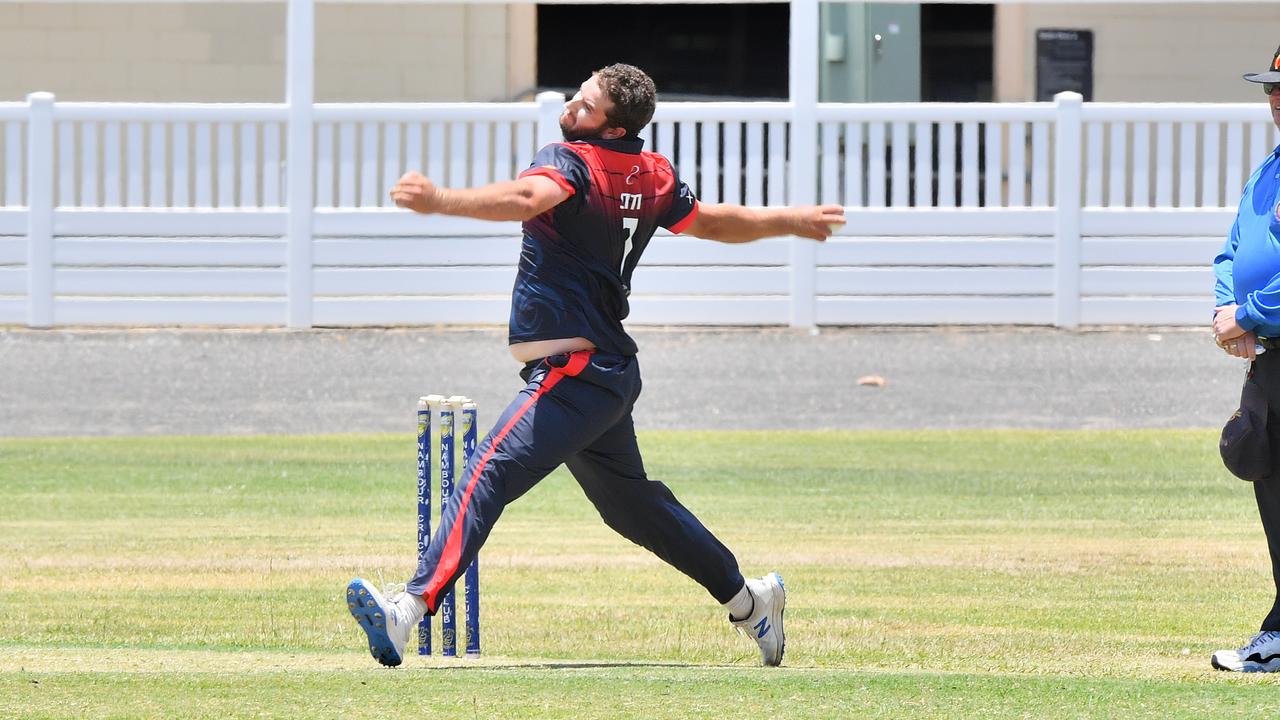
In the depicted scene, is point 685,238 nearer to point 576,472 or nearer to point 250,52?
point 250,52

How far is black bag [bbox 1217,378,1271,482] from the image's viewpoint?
6371 millimetres

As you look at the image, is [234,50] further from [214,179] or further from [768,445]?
[768,445]

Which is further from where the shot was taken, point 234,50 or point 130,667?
point 234,50

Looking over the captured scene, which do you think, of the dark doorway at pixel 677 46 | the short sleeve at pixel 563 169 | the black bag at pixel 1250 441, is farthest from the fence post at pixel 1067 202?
the short sleeve at pixel 563 169

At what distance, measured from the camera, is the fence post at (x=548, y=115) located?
55.2ft

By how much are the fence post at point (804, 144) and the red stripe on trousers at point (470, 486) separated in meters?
10.9

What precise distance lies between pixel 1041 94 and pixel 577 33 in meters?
5.89

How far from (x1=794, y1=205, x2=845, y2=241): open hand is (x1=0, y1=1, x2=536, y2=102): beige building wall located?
15993 mm

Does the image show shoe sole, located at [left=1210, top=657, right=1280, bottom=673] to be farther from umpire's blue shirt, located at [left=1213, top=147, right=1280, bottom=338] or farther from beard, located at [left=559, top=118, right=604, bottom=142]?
beard, located at [left=559, top=118, right=604, bottom=142]

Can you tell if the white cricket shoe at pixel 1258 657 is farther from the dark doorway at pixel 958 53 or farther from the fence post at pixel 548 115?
the dark doorway at pixel 958 53

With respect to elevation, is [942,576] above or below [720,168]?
below

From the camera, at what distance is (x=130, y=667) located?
6223mm

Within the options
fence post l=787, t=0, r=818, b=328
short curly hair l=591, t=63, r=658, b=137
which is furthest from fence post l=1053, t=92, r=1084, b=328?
short curly hair l=591, t=63, r=658, b=137

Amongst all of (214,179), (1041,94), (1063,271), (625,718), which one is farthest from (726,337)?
(625,718)
